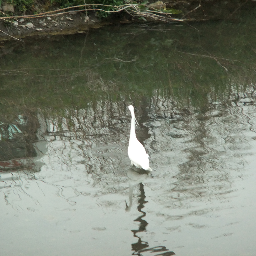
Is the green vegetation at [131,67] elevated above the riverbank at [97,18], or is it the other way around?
the riverbank at [97,18]

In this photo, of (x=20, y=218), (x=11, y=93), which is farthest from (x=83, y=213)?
(x=11, y=93)

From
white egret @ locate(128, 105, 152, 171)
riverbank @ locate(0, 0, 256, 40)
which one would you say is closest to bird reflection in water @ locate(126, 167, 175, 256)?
white egret @ locate(128, 105, 152, 171)

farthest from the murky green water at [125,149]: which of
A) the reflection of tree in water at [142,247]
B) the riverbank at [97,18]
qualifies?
the riverbank at [97,18]

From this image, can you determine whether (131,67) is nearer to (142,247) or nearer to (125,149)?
(125,149)

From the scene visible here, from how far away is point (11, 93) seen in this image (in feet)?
25.1

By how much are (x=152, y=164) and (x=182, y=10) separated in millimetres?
8287

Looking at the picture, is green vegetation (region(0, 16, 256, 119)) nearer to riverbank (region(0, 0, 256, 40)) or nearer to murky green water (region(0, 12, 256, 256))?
murky green water (region(0, 12, 256, 256))

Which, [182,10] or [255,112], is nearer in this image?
[255,112]

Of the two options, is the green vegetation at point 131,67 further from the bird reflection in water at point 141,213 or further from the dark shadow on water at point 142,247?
the dark shadow on water at point 142,247

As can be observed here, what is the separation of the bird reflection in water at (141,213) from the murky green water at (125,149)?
0.02 metres

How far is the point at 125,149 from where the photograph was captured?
5656 millimetres

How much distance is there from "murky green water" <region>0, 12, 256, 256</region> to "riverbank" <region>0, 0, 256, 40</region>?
3.83 feet

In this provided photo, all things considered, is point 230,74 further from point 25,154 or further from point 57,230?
point 57,230

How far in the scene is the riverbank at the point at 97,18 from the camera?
1067cm
